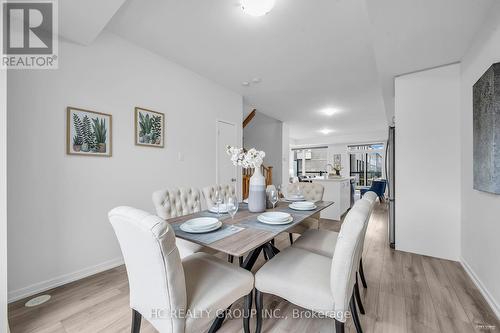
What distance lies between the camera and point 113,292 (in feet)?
6.37

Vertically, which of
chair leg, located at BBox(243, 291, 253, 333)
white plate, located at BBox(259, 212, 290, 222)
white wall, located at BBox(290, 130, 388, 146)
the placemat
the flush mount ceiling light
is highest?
the flush mount ceiling light

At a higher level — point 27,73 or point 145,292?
point 27,73

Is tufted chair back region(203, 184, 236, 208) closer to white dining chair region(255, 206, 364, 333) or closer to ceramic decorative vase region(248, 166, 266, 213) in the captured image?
ceramic decorative vase region(248, 166, 266, 213)

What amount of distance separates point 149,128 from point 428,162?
354 cm

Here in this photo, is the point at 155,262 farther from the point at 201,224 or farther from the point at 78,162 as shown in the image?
the point at 78,162

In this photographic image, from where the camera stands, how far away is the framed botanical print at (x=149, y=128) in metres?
2.63

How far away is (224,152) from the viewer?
3918 millimetres

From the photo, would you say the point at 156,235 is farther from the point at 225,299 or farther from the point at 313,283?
the point at 313,283

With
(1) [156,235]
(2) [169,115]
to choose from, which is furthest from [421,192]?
(2) [169,115]

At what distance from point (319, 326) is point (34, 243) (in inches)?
97.9

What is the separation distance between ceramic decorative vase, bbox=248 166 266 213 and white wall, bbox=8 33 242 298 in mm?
1538

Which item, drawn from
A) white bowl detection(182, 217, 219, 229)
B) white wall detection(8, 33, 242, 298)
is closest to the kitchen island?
white wall detection(8, 33, 242, 298)

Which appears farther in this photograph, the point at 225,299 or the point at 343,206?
the point at 343,206

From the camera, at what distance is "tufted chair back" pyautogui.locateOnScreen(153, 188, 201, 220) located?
1.92m
